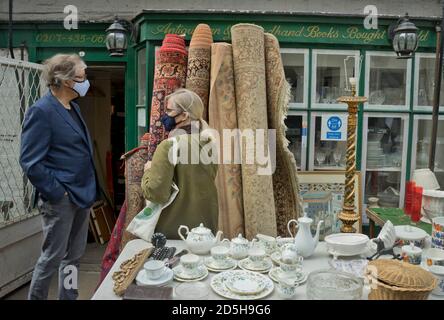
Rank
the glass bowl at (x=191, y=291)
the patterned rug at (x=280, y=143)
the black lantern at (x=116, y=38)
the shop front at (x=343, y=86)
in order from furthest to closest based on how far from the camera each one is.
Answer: the shop front at (x=343, y=86) → the black lantern at (x=116, y=38) → the patterned rug at (x=280, y=143) → the glass bowl at (x=191, y=291)

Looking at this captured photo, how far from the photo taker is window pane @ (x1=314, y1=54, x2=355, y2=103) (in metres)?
3.53

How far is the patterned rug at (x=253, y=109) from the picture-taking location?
8.11 feet

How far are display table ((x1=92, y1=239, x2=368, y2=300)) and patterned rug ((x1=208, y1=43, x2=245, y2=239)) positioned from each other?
0.70 m

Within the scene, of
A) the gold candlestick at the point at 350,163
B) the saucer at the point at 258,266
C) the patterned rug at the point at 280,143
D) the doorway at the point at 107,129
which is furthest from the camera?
the doorway at the point at 107,129

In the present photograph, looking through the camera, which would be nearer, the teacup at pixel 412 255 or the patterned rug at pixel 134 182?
the teacup at pixel 412 255

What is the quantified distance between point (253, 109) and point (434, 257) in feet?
4.67

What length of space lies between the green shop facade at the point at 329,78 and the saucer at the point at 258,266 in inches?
81.8

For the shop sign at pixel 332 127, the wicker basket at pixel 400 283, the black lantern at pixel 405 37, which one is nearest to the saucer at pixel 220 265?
the wicker basket at pixel 400 283

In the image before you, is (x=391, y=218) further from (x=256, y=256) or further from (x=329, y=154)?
(x=256, y=256)

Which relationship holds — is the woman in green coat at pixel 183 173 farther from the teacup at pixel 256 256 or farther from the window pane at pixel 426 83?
the window pane at pixel 426 83

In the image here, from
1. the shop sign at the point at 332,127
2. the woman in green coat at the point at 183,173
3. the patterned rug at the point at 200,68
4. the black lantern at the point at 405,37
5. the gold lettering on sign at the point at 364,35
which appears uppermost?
the gold lettering on sign at the point at 364,35

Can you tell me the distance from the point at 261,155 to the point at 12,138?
6.83 ft

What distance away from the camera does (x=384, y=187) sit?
12.1 feet
